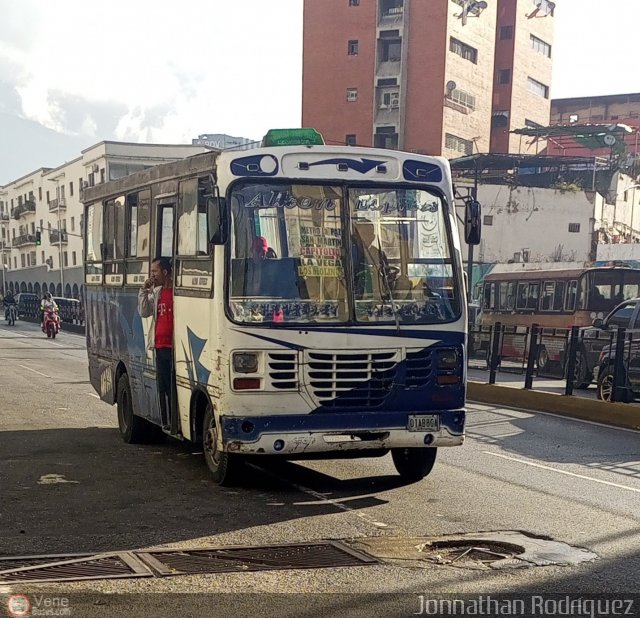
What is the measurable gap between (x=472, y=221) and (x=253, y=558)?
14.3ft

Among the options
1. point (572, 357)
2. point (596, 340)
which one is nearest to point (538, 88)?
point (596, 340)

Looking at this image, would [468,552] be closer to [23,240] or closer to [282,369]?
[282,369]

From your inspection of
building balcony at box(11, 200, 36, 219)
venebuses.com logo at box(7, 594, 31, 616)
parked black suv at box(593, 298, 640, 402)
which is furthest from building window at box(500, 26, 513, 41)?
venebuses.com logo at box(7, 594, 31, 616)

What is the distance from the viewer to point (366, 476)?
907cm

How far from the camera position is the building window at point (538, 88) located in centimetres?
7312

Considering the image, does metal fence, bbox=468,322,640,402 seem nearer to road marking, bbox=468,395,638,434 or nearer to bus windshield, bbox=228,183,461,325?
road marking, bbox=468,395,638,434

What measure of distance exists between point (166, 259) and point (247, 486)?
2565 mm

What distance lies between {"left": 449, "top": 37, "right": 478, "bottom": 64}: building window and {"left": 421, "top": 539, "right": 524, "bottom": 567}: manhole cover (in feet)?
197

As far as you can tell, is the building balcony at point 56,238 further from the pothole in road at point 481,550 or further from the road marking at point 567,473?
the pothole in road at point 481,550

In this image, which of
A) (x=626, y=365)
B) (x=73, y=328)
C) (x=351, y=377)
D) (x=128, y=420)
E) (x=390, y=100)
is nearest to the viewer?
(x=351, y=377)

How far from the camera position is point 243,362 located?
7.68m

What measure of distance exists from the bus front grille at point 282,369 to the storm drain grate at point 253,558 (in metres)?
1.72

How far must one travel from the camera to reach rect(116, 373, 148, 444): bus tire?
10.8 metres

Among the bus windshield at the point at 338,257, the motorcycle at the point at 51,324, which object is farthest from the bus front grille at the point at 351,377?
the motorcycle at the point at 51,324
